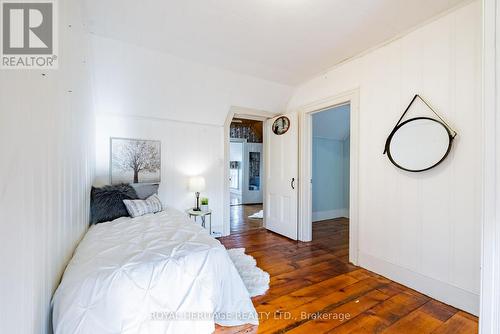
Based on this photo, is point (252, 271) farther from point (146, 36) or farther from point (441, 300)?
point (146, 36)

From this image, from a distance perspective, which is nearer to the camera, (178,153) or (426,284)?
(426,284)

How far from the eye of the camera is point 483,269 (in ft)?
3.38

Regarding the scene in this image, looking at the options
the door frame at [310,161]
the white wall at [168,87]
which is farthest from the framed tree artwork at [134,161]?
the door frame at [310,161]

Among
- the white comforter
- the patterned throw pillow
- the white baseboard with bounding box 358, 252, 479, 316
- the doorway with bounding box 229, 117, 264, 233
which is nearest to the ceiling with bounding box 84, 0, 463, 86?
the patterned throw pillow

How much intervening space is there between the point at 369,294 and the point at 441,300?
610mm

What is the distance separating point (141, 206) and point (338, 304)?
2357 mm

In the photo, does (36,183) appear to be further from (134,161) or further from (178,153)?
(178,153)

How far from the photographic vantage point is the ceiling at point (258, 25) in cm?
185

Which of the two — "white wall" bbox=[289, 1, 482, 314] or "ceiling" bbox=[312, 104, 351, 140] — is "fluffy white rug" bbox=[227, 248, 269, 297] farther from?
"ceiling" bbox=[312, 104, 351, 140]

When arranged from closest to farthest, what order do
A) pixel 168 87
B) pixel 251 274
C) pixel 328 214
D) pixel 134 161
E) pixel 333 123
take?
pixel 251 274 < pixel 168 87 < pixel 134 161 < pixel 333 123 < pixel 328 214

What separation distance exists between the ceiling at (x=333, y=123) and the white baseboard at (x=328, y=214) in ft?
5.76

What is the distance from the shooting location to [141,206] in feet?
8.63

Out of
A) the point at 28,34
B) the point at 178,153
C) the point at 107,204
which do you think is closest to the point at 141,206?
the point at 107,204

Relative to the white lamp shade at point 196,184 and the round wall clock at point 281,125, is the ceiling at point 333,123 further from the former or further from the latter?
the white lamp shade at point 196,184
